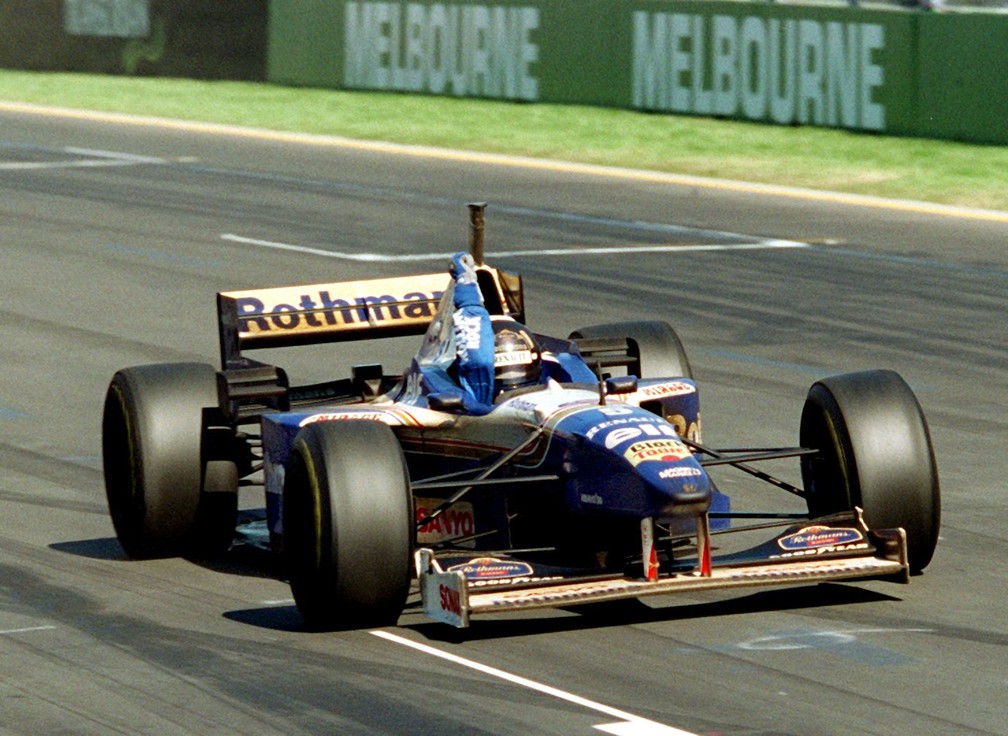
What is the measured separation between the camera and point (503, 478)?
8.77 m

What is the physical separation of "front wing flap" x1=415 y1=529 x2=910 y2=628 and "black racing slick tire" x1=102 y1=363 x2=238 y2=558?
1.57 metres

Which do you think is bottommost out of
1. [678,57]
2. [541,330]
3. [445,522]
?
[541,330]

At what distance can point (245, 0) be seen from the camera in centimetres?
3797

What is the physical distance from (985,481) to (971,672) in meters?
3.75

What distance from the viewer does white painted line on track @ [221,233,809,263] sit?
20.7 meters

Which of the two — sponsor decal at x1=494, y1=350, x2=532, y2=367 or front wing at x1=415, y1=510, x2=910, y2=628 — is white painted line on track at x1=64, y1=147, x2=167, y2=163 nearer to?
sponsor decal at x1=494, y1=350, x2=532, y2=367

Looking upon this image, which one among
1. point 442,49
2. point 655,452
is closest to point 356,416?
point 655,452

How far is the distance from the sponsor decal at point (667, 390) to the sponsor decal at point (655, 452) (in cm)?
116

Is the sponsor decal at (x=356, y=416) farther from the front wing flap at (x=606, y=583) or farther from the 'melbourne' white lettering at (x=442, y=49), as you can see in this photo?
the 'melbourne' white lettering at (x=442, y=49)

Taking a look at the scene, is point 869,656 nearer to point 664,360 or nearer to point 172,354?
point 664,360

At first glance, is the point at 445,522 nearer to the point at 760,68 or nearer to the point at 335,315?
the point at 335,315

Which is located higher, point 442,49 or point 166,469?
point 442,49

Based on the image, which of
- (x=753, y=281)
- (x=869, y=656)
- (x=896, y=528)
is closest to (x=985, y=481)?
(x=896, y=528)

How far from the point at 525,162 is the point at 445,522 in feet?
64.8
